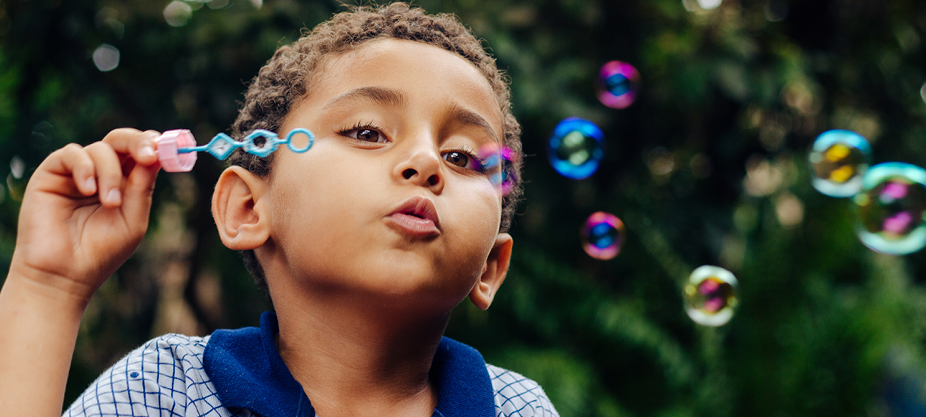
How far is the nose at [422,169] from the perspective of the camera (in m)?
1.06

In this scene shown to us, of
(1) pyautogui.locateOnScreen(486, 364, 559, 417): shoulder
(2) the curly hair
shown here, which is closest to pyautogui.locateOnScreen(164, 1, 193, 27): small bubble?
(2) the curly hair

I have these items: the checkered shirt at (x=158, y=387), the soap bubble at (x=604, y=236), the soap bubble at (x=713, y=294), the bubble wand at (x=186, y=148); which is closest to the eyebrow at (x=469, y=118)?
the bubble wand at (x=186, y=148)

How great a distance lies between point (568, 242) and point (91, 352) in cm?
248

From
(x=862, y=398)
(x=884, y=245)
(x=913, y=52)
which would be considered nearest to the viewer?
(x=884, y=245)

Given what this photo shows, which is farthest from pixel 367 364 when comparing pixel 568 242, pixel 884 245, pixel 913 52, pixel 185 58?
pixel 913 52

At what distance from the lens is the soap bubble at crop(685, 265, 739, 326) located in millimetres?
2047

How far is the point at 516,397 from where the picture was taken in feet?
4.62

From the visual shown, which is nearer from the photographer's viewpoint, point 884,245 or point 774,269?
point 884,245

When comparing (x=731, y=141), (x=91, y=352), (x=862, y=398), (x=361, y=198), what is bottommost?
(x=91, y=352)

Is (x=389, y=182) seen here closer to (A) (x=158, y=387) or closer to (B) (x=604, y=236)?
(A) (x=158, y=387)

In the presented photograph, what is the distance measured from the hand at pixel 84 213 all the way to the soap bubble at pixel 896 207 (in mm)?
1854

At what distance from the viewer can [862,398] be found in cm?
273

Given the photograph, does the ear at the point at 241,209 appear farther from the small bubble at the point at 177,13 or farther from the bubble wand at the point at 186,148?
the small bubble at the point at 177,13

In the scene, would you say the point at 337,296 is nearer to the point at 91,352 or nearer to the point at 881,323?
the point at 881,323
